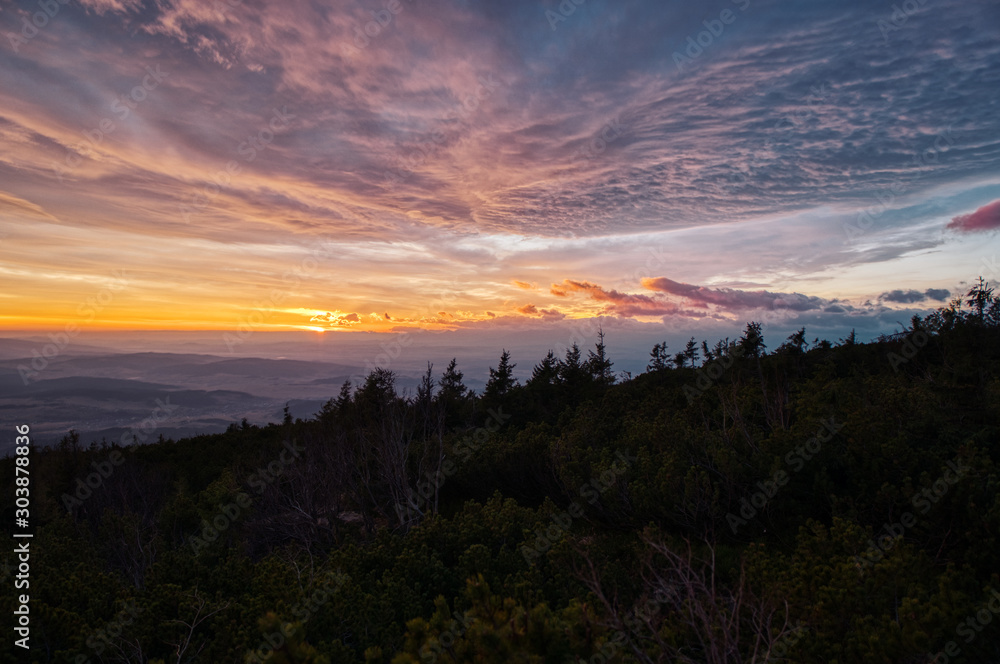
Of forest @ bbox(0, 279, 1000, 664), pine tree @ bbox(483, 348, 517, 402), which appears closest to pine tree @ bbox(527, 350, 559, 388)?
pine tree @ bbox(483, 348, 517, 402)

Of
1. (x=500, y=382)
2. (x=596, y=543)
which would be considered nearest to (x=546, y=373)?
(x=500, y=382)

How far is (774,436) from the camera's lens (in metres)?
12.0

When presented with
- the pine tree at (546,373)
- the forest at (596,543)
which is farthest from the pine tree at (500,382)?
the forest at (596,543)

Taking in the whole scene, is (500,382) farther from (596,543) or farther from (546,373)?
(596,543)

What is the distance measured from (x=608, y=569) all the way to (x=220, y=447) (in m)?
27.7

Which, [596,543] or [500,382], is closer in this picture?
[596,543]

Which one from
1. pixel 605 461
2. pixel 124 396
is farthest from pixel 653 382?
pixel 124 396

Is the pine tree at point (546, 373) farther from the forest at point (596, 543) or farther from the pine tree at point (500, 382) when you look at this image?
the forest at point (596, 543)

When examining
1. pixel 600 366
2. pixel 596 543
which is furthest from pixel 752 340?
pixel 596 543

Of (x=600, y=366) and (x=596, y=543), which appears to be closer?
(x=596, y=543)

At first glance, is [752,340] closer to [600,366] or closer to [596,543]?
[600,366]

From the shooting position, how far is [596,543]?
9695 mm

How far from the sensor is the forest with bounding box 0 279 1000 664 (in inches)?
197

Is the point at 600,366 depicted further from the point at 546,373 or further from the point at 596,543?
the point at 596,543
